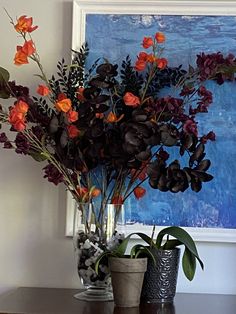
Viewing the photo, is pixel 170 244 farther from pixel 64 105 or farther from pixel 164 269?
pixel 64 105

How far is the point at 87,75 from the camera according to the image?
1.65 m

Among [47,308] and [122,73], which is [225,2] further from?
[47,308]

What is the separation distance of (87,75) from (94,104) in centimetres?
20

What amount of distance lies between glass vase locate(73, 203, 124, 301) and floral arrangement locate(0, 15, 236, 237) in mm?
11

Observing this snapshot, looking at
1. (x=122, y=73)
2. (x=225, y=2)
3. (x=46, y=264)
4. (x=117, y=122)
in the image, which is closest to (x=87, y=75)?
(x=122, y=73)

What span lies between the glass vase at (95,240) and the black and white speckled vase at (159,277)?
0.31 feet

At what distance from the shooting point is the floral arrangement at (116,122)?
1.46m

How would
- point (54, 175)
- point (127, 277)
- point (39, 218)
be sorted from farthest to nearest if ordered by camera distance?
point (39, 218) < point (54, 175) < point (127, 277)

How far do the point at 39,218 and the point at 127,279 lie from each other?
436 mm

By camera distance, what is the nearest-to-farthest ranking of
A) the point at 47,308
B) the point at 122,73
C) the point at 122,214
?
1. the point at 47,308
2. the point at 122,214
3. the point at 122,73

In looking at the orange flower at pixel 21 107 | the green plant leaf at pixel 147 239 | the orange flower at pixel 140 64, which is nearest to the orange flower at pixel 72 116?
the orange flower at pixel 21 107

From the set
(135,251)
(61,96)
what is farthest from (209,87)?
(135,251)

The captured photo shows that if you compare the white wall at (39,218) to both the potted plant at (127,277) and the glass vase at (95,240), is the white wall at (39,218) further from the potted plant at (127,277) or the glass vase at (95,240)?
the potted plant at (127,277)

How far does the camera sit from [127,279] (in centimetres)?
136
